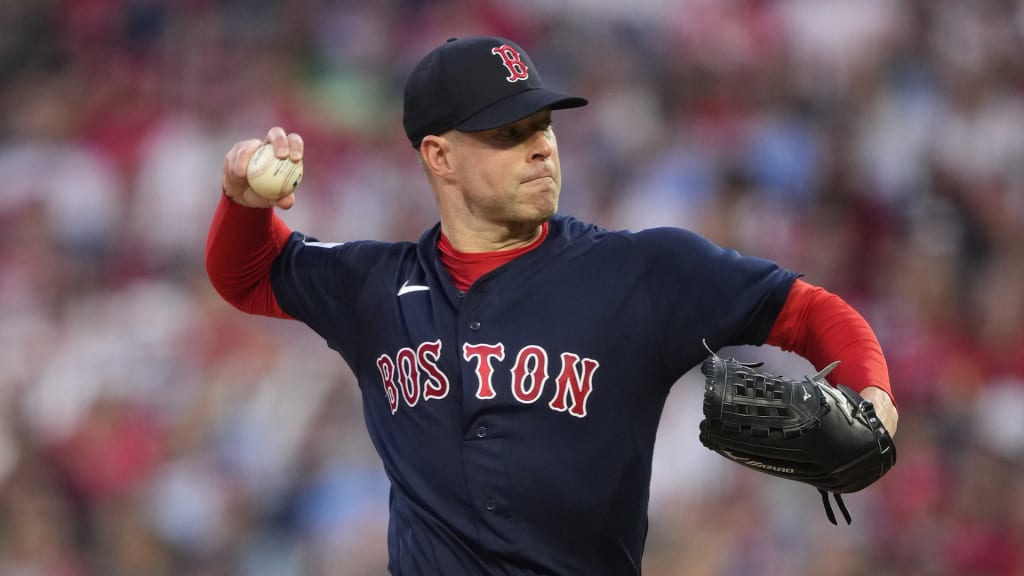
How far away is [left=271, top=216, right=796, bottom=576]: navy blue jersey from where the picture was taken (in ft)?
9.04

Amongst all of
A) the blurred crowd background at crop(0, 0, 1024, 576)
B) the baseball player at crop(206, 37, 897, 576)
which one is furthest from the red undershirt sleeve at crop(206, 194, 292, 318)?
the blurred crowd background at crop(0, 0, 1024, 576)

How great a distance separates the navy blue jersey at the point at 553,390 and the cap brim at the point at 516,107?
0.28 meters

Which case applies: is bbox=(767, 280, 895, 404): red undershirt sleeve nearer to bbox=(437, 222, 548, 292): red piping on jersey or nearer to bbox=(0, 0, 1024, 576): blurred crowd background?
bbox=(437, 222, 548, 292): red piping on jersey

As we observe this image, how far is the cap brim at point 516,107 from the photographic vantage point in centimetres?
288

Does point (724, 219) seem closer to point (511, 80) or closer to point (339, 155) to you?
point (339, 155)

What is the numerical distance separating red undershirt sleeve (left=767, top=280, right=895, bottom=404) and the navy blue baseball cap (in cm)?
61

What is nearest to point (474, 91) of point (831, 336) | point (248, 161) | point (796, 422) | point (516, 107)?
point (516, 107)

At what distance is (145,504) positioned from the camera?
6.06 metres

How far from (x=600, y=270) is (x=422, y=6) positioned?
17.7 ft

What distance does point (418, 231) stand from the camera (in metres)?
6.64

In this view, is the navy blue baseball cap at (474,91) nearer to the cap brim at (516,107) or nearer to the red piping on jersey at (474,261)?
the cap brim at (516,107)

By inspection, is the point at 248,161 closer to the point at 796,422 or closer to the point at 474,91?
the point at 474,91

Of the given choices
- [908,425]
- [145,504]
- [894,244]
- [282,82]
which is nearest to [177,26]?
[282,82]

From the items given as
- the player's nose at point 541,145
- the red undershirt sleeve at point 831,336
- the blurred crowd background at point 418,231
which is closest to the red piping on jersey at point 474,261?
the player's nose at point 541,145
